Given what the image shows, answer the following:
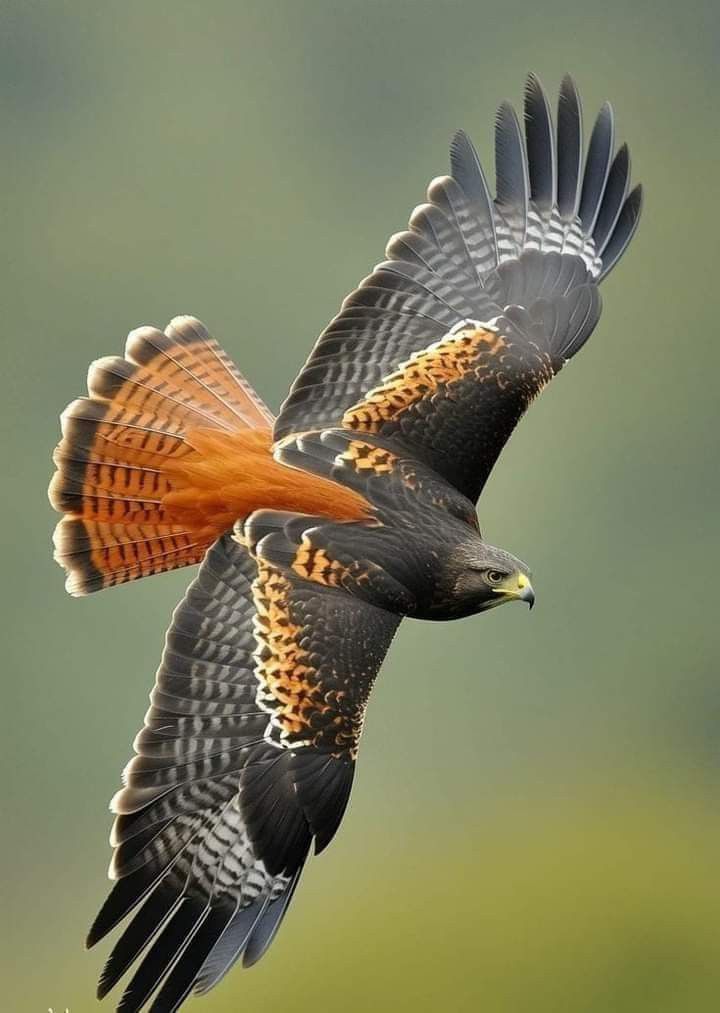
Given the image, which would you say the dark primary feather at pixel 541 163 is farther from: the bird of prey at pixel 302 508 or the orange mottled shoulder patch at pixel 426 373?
the orange mottled shoulder patch at pixel 426 373

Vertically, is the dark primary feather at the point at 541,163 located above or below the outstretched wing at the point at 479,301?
above

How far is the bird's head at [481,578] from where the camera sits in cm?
637

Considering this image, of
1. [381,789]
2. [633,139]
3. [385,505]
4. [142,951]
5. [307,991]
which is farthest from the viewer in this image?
[633,139]

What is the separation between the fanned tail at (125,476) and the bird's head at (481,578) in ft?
2.48

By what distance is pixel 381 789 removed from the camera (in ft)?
44.9

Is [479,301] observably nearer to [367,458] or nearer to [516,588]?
[367,458]

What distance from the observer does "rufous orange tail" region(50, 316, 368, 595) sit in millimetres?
6340

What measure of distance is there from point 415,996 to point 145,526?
7.04 m

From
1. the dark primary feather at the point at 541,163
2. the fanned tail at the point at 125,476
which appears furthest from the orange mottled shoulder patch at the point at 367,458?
the dark primary feather at the point at 541,163

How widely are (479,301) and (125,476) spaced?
150cm

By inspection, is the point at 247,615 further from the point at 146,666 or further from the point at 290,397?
the point at 146,666

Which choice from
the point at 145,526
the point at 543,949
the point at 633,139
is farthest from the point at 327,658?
the point at 633,139

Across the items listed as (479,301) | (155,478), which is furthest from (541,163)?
(155,478)

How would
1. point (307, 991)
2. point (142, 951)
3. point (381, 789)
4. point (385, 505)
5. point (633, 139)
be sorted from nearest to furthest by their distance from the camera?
point (142, 951)
point (385, 505)
point (307, 991)
point (381, 789)
point (633, 139)
